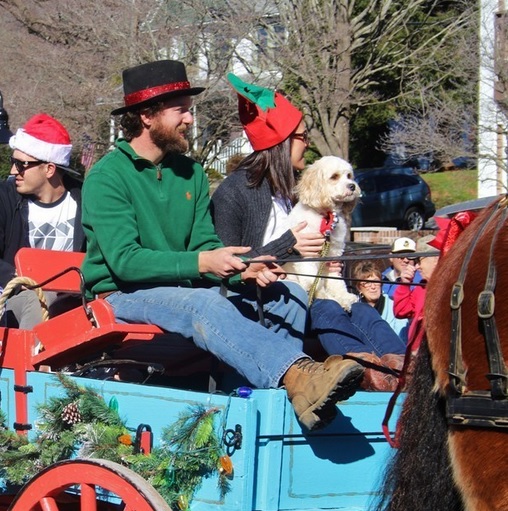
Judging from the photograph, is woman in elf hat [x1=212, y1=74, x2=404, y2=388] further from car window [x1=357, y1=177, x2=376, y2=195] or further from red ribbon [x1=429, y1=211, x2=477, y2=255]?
car window [x1=357, y1=177, x2=376, y2=195]

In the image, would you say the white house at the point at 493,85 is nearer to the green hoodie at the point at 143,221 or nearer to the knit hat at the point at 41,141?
the knit hat at the point at 41,141

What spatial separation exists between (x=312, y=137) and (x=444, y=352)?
1263 centimetres

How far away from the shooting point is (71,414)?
3.43 meters

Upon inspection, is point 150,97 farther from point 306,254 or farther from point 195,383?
point 195,383

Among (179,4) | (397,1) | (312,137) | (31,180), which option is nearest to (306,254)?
(31,180)

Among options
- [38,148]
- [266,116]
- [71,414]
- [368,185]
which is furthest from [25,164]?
[368,185]

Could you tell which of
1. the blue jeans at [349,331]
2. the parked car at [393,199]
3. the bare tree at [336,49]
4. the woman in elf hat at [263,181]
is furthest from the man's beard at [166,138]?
the parked car at [393,199]

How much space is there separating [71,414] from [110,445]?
22cm

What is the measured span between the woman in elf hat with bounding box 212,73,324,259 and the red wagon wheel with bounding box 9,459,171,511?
1.33 metres

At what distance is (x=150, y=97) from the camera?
392 centimetres

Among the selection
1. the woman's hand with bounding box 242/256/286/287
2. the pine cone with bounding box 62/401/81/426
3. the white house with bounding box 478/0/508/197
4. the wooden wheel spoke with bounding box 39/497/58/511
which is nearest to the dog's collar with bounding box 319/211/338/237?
the woman's hand with bounding box 242/256/286/287

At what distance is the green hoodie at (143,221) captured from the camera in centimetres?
353

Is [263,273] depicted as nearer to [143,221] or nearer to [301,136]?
[143,221]

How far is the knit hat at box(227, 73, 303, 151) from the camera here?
4.11 metres
